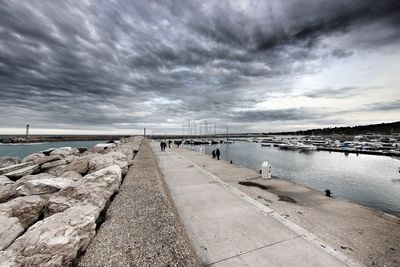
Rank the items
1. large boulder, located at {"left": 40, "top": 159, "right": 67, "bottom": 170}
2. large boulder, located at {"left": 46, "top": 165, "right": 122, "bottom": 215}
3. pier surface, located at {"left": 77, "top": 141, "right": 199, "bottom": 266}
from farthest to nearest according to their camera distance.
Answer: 1. large boulder, located at {"left": 40, "top": 159, "right": 67, "bottom": 170}
2. large boulder, located at {"left": 46, "top": 165, "right": 122, "bottom": 215}
3. pier surface, located at {"left": 77, "top": 141, "right": 199, "bottom": 266}

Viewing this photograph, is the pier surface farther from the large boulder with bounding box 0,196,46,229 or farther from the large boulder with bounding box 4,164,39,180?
the large boulder with bounding box 4,164,39,180

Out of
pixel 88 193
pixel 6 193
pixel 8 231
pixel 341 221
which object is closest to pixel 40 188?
pixel 6 193

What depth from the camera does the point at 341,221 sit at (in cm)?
622

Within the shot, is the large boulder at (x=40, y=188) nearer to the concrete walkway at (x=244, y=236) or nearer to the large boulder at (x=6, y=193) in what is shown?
the large boulder at (x=6, y=193)

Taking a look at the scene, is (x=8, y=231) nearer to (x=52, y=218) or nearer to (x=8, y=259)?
(x=52, y=218)

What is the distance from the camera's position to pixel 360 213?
7023 millimetres

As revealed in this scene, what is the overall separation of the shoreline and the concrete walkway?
84cm

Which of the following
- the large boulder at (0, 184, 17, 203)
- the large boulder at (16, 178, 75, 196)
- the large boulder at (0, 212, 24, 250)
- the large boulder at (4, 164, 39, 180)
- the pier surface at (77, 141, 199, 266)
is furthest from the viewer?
the large boulder at (4, 164, 39, 180)

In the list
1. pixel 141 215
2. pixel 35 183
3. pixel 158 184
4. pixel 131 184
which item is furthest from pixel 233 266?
pixel 35 183

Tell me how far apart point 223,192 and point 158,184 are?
Answer: 3083mm

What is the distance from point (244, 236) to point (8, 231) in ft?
18.1

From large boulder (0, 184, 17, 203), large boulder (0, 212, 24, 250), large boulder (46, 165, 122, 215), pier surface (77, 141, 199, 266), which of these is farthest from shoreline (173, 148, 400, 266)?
large boulder (0, 184, 17, 203)

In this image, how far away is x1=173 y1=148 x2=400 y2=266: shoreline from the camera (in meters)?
4.47

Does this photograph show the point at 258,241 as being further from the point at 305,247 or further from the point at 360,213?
the point at 360,213
